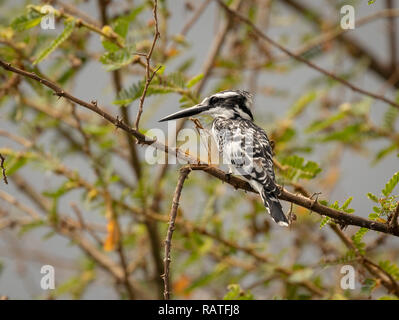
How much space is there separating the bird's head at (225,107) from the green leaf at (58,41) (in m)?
0.53

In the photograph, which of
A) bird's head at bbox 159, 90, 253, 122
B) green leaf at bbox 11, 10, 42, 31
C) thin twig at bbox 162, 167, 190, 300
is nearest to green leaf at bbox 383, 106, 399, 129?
bird's head at bbox 159, 90, 253, 122

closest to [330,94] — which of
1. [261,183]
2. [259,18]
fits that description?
[259,18]

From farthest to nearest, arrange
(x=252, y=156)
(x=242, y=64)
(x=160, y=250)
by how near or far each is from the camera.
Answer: (x=242, y=64)
(x=160, y=250)
(x=252, y=156)

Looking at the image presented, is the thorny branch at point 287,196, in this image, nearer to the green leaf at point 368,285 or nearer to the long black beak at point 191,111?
the green leaf at point 368,285

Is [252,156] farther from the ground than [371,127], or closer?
closer

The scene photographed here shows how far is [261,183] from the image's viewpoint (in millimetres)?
2027

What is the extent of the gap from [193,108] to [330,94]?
229 centimetres

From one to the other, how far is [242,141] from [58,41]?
2.88ft

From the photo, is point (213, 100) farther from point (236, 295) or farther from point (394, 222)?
point (394, 222)

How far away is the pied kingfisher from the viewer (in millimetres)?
2006

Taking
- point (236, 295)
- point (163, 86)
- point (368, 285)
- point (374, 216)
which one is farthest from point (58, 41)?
point (368, 285)

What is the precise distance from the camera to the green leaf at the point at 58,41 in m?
2.06
